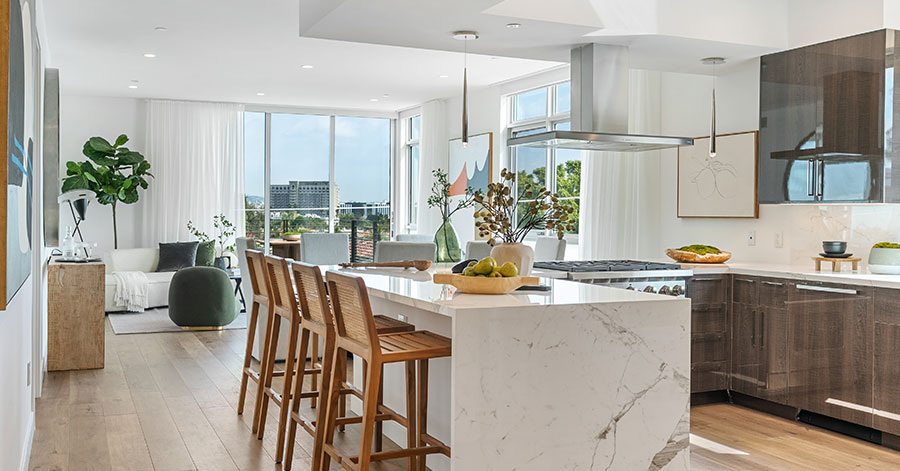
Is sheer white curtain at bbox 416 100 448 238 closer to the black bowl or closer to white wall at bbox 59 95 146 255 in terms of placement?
white wall at bbox 59 95 146 255

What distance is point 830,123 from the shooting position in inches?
184

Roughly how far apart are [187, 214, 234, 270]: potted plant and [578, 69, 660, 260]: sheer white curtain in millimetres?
5198

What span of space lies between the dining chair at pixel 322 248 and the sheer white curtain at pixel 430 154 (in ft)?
11.3

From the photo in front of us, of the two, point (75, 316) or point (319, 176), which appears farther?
point (319, 176)

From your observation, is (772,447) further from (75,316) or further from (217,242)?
(217,242)

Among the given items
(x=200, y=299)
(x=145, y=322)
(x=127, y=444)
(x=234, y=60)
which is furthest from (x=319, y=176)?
(x=127, y=444)

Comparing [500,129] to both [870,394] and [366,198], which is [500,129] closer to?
A: [366,198]

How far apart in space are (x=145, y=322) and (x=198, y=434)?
4.61 meters

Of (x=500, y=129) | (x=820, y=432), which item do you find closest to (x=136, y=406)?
(x=820, y=432)

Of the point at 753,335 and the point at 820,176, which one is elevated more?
the point at 820,176

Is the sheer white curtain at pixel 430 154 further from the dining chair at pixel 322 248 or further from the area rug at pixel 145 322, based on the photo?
the dining chair at pixel 322 248

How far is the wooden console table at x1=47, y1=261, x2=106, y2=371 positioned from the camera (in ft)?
19.1

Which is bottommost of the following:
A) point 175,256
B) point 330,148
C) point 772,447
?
point 772,447

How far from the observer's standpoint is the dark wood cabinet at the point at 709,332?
4.91 metres
